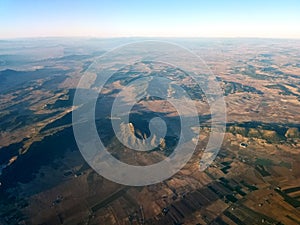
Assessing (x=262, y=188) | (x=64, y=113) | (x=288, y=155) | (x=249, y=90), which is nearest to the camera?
(x=262, y=188)

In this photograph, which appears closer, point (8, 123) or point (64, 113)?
point (8, 123)

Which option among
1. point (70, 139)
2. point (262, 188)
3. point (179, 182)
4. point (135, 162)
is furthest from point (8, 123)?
point (262, 188)

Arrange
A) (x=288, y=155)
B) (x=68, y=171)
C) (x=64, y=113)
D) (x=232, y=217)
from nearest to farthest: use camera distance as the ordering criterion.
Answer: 1. (x=232, y=217)
2. (x=68, y=171)
3. (x=288, y=155)
4. (x=64, y=113)

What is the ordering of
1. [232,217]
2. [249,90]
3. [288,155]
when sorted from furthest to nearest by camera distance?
[249,90], [288,155], [232,217]

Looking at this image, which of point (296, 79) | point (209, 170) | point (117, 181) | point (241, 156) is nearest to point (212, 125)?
point (241, 156)

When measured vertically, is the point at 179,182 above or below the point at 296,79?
above

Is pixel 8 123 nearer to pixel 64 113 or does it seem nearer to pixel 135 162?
pixel 64 113

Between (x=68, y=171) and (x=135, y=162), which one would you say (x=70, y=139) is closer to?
(x=68, y=171)

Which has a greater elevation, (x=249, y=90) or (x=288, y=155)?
(x=288, y=155)

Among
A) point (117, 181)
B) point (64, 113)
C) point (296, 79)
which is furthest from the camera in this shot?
point (296, 79)
